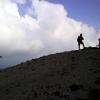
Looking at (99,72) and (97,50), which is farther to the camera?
(97,50)

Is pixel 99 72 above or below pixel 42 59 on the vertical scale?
below

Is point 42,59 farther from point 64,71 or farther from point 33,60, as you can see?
point 64,71

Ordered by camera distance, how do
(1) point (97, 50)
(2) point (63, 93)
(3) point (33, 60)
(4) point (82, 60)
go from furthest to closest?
(3) point (33, 60) < (1) point (97, 50) < (4) point (82, 60) < (2) point (63, 93)

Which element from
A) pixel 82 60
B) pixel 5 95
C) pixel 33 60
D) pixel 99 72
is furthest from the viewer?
pixel 33 60

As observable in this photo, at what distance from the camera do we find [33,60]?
5922 cm

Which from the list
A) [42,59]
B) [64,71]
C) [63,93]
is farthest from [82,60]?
[63,93]

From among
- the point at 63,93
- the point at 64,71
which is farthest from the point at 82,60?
the point at 63,93

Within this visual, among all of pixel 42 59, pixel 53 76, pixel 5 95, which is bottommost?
pixel 5 95

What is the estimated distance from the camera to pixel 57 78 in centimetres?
4391

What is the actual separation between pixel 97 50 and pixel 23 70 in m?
13.1

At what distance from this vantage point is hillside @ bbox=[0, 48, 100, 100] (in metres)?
38.6

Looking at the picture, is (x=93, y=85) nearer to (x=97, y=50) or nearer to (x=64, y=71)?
(x=64, y=71)

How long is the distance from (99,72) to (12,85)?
12.1 metres

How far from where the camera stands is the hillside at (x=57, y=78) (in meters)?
38.6
